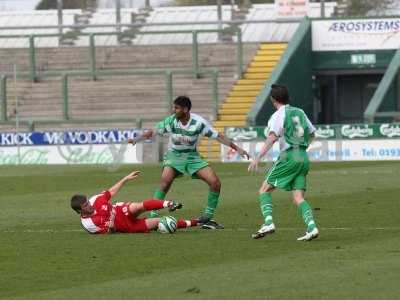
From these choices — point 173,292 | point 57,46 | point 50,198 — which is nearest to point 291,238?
point 173,292

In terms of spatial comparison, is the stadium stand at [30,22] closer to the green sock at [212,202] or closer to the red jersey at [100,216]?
the green sock at [212,202]

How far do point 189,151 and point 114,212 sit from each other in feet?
5.95

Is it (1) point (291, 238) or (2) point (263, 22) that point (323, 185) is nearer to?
(1) point (291, 238)

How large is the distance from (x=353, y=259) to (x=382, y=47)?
39.4 meters

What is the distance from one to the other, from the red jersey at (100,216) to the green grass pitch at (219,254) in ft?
0.66

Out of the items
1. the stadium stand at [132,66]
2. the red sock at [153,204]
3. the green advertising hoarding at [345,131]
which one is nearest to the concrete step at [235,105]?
the stadium stand at [132,66]

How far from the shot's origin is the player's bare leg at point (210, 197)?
19141mm

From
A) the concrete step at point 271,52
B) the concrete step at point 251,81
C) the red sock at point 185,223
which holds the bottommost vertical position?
the concrete step at point 251,81

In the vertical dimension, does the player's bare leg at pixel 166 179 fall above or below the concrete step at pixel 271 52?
above

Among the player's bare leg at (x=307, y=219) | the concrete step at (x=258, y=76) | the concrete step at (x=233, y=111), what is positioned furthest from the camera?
the concrete step at (x=258, y=76)

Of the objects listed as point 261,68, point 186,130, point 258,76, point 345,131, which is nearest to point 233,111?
point 258,76

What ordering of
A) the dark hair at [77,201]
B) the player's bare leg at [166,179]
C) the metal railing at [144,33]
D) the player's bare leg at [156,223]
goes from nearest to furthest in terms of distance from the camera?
the dark hair at [77,201] → the player's bare leg at [156,223] → the player's bare leg at [166,179] → the metal railing at [144,33]

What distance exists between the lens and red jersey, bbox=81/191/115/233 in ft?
59.0

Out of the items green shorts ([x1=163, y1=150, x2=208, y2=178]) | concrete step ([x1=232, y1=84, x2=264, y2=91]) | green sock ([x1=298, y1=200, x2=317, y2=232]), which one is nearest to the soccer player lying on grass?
green shorts ([x1=163, y1=150, x2=208, y2=178])
